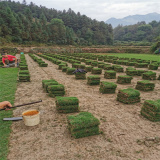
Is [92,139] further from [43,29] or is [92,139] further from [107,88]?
[43,29]

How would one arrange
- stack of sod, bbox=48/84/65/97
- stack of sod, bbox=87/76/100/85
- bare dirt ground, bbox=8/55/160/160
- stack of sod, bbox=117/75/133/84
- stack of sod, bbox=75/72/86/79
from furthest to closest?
stack of sod, bbox=75/72/86/79 < stack of sod, bbox=117/75/133/84 < stack of sod, bbox=87/76/100/85 < stack of sod, bbox=48/84/65/97 < bare dirt ground, bbox=8/55/160/160

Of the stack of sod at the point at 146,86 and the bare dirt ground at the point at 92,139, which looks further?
the stack of sod at the point at 146,86

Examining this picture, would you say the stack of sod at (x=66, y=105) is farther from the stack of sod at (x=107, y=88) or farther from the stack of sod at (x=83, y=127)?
the stack of sod at (x=107, y=88)

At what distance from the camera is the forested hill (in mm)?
73750

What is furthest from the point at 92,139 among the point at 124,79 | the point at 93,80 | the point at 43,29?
the point at 43,29

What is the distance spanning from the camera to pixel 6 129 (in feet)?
18.2

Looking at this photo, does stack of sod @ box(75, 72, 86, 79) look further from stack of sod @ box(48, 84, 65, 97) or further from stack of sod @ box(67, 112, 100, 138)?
stack of sod @ box(67, 112, 100, 138)

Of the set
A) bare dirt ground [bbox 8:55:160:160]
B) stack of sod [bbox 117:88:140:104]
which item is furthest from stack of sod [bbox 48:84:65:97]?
stack of sod [bbox 117:88:140:104]

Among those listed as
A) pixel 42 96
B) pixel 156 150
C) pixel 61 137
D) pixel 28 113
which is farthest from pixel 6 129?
pixel 156 150

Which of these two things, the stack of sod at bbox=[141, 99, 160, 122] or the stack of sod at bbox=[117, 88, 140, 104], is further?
the stack of sod at bbox=[117, 88, 140, 104]

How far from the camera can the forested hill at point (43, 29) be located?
7375cm

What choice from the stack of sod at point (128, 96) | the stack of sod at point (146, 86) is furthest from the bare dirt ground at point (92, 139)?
the stack of sod at point (146, 86)

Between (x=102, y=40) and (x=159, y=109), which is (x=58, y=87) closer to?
(x=159, y=109)

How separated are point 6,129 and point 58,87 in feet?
14.3
